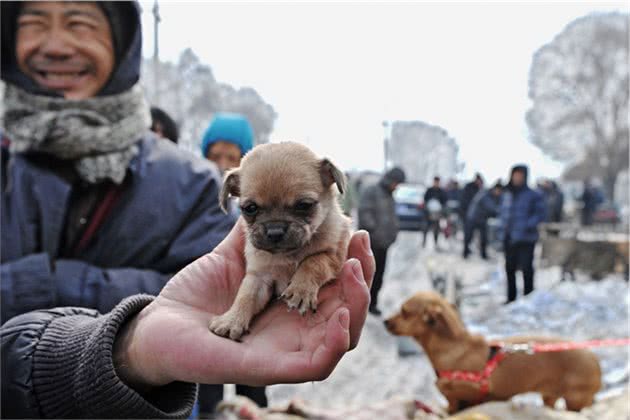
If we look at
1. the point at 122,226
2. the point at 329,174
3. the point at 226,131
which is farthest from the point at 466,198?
the point at 329,174

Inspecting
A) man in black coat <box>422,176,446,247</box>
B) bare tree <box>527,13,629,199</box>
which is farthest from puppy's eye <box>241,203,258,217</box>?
bare tree <box>527,13,629,199</box>

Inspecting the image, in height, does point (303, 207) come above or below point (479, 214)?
above

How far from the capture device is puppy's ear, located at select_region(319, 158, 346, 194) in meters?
1.33

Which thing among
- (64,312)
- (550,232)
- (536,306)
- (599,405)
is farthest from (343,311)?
(550,232)

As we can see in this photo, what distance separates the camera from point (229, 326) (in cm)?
111

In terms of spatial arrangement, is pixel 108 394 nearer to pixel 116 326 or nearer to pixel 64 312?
pixel 116 326

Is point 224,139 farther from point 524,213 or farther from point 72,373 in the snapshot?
point 524,213

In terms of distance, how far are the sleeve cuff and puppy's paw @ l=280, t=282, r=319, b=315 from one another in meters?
0.29

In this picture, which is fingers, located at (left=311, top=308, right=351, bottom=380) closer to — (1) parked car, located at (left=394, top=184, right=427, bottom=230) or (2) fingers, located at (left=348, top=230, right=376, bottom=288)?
(2) fingers, located at (left=348, top=230, right=376, bottom=288)

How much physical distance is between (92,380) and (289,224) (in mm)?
558

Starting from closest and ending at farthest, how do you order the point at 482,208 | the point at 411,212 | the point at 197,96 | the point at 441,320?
the point at 197,96 → the point at 441,320 → the point at 411,212 → the point at 482,208

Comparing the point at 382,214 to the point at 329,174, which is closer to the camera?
the point at 329,174

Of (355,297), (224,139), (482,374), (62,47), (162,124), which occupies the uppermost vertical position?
(62,47)

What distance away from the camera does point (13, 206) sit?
2.02m
